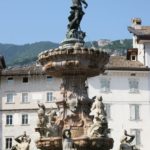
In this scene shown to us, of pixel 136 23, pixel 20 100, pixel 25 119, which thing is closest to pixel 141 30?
pixel 136 23

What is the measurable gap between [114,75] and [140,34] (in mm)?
5792

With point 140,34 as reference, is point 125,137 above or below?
below

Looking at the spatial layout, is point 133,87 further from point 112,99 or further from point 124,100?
point 112,99

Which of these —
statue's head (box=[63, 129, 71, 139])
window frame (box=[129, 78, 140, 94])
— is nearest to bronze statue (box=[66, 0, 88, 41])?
statue's head (box=[63, 129, 71, 139])

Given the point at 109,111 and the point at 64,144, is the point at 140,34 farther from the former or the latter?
the point at 64,144

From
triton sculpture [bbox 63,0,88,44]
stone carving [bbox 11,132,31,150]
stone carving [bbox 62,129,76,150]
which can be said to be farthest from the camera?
triton sculpture [bbox 63,0,88,44]

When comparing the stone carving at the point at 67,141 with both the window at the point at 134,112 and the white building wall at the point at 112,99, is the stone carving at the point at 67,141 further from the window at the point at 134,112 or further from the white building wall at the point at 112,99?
the window at the point at 134,112

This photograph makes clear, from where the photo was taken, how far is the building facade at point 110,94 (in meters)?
59.4

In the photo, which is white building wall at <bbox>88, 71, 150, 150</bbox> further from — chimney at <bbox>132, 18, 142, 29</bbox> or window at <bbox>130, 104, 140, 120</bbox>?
chimney at <bbox>132, 18, 142, 29</bbox>

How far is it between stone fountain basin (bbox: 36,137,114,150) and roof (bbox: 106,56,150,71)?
1527 inches

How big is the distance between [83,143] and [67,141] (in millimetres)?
920

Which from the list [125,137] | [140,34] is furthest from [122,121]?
[125,137]

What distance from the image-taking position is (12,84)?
6406 cm

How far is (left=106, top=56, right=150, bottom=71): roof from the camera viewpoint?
6059cm
